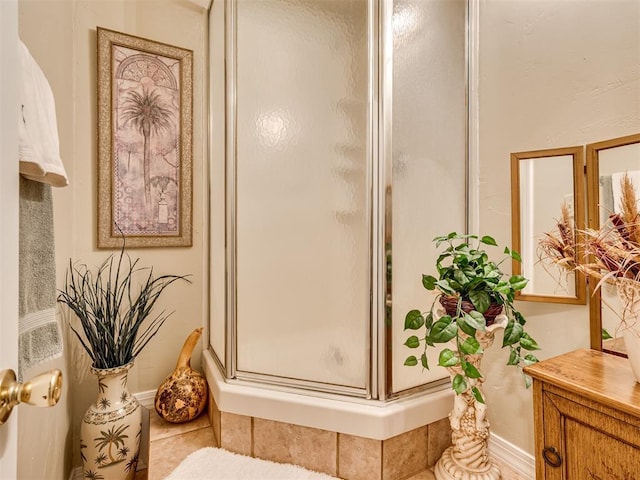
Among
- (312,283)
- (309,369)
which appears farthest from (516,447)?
(312,283)

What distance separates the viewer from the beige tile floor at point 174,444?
1.25 metres

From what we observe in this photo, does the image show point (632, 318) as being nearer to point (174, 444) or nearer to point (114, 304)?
point (174, 444)

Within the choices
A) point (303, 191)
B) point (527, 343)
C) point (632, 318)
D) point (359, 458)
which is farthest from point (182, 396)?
point (632, 318)

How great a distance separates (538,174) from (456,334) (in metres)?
0.62

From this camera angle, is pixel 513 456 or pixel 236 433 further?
pixel 236 433

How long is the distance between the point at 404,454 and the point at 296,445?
40 centimetres

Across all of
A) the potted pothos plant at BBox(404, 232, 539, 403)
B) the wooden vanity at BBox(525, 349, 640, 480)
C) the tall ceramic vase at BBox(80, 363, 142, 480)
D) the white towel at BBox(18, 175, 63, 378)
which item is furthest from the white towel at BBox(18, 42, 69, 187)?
the wooden vanity at BBox(525, 349, 640, 480)

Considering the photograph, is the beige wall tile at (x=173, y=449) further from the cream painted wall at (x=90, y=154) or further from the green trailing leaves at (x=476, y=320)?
the green trailing leaves at (x=476, y=320)

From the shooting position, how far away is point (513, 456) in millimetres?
1210

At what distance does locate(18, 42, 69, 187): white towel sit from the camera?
712 millimetres

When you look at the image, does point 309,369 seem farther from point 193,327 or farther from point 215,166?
point 215,166

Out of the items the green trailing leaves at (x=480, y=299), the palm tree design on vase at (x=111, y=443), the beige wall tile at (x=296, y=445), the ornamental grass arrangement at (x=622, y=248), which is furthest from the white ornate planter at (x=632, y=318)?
the palm tree design on vase at (x=111, y=443)

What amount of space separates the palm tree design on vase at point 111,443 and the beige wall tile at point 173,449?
0.39 ft

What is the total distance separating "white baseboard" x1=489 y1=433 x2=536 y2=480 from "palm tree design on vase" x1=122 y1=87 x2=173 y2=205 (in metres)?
1.89
